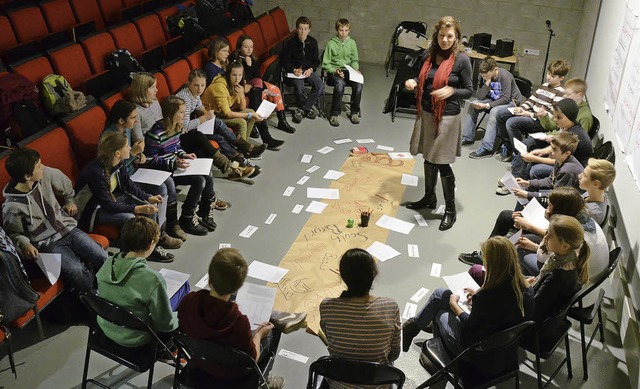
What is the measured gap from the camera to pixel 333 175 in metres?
6.18

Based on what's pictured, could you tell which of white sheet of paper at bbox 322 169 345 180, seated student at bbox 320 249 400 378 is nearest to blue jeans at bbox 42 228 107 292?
seated student at bbox 320 249 400 378

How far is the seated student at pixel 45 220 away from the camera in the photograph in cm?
367

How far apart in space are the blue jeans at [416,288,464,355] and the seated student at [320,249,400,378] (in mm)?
590

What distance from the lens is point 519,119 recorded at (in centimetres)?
653

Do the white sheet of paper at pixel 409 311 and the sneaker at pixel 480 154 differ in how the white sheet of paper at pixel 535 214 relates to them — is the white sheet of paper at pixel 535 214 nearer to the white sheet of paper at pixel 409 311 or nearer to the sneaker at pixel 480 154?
the white sheet of paper at pixel 409 311

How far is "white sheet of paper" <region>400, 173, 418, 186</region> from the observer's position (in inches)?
240

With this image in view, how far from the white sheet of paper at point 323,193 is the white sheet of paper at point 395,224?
1.81 ft

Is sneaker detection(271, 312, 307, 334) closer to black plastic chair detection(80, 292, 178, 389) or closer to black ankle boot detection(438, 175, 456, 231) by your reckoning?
black plastic chair detection(80, 292, 178, 389)

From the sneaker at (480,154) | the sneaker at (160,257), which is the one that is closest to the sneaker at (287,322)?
the sneaker at (160,257)

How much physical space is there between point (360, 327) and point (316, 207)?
2.80 metres

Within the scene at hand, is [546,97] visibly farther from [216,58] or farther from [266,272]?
[266,272]

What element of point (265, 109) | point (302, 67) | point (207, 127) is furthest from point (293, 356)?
point (302, 67)

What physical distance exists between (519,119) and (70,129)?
4.44 metres

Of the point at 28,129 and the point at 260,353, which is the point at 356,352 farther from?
the point at 28,129
